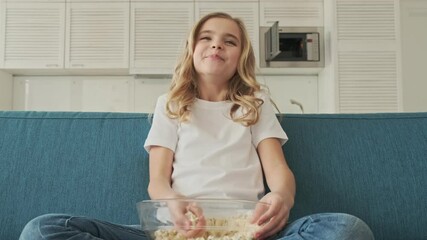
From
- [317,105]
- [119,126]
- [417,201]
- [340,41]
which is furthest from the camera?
[317,105]

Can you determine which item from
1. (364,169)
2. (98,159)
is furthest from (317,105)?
(98,159)

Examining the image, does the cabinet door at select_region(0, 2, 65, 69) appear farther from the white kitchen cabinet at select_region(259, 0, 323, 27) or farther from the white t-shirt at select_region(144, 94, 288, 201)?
the white t-shirt at select_region(144, 94, 288, 201)

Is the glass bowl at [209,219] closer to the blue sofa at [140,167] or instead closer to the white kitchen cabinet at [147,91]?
the blue sofa at [140,167]

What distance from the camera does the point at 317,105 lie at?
4.27 metres

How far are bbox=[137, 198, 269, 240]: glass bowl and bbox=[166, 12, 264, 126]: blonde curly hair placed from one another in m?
0.53

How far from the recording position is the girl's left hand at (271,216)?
1.01m

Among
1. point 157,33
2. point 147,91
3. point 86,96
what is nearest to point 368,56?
point 157,33

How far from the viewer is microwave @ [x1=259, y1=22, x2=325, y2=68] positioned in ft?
12.9

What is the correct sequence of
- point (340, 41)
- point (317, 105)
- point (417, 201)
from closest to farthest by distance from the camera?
point (417, 201) < point (340, 41) < point (317, 105)

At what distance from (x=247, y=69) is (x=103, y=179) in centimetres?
59

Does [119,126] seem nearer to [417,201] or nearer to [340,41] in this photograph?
[417,201]

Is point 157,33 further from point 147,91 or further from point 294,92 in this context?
point 294,92

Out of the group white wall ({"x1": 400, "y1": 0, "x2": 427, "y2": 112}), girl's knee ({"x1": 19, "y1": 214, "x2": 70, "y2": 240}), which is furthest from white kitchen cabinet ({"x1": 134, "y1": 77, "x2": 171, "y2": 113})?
girl's knee ({"x1": 19, "y1": 214, "x2": 70, "y2": 240})

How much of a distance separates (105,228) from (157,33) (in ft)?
10.1
